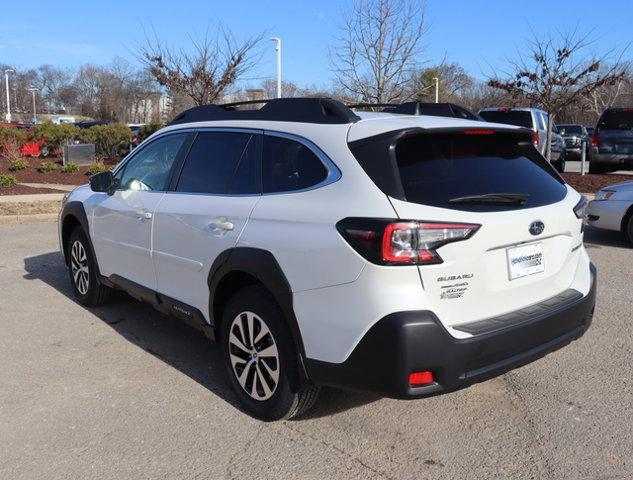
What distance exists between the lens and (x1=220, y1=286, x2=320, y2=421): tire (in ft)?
10.9

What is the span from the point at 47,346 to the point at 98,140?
58.5ft

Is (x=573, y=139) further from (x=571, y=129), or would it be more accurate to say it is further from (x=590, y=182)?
(x=590, y=182)

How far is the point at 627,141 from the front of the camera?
54.9ft

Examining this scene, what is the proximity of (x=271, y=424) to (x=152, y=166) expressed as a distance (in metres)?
2.25

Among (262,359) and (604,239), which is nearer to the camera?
(262,359)

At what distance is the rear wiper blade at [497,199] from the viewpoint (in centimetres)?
304

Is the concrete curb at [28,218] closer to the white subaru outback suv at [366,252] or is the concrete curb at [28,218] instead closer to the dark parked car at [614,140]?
the white subaru outback suv at [366,252]

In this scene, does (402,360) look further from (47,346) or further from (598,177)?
(598,177)

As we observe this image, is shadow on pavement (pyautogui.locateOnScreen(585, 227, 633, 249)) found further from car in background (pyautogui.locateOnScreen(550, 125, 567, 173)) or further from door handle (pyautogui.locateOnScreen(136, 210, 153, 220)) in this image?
car in background (pyautogui.locateOnScreen(550, 125, 567, 173))

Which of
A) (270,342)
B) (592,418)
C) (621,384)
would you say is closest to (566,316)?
(592,418)

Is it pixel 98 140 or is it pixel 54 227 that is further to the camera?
pixel 98 140

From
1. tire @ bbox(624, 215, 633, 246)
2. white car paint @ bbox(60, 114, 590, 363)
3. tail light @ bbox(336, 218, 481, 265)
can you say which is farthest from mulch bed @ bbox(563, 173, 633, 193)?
tail light @ bbox(336, 218, 481, 265)

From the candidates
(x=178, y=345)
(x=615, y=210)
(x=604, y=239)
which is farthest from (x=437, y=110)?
(x=604, y=239)

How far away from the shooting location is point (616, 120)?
17.0 meters
